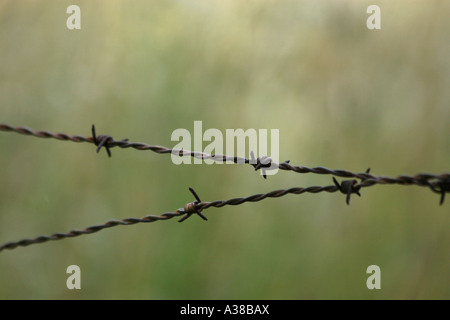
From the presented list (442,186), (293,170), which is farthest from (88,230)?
(442,186)

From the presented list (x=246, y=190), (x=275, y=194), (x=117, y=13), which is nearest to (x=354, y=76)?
(x=246, y=190)

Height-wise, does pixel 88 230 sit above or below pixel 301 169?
below

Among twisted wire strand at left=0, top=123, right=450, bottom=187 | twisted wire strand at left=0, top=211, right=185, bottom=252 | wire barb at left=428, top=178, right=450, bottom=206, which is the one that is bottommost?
twisted wire strand at left=0, top=211, right=185, bottom=252

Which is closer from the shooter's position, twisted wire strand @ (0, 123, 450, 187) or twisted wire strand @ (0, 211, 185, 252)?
twisted wire strand @ (0, 123, 450, 187)

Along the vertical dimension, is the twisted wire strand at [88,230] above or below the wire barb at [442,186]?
below

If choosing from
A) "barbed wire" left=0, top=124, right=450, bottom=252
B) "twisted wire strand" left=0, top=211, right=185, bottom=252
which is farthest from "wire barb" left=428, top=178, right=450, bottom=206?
"twisted wire strand" left=0, top=211, right=185, bottom=252

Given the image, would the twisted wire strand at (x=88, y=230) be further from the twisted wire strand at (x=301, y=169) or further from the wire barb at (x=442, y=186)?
the wire barb at (x=442, y=186)

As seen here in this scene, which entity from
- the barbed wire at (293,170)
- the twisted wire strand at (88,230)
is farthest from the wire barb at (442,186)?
the twisted wire strand at (88,230)

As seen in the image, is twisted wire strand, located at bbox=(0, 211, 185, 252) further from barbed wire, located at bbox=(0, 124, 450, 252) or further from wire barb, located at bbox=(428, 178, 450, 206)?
wire barb, located at bbox=(428, 178, 450, 206)

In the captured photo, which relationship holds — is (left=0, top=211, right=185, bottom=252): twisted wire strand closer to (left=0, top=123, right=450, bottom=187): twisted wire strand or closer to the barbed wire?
the barbed wire

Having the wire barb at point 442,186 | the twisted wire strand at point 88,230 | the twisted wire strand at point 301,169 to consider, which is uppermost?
the twisted wire strand at point 301,169

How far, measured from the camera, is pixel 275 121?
5.36m

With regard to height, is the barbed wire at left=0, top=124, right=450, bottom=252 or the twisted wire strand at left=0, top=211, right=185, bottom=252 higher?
the barbed wire at left=0, top=124, right=450, bottom=252

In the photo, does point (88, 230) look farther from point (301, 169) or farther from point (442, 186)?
point (442, 186)
